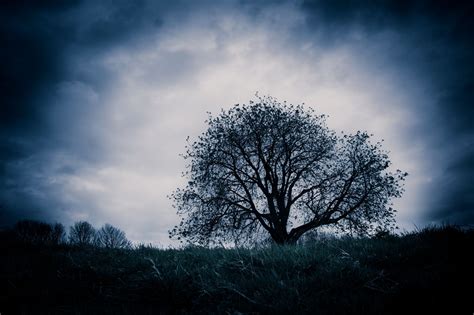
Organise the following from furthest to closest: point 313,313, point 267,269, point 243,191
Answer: point 243,191 < point 267,269 < point 313,313

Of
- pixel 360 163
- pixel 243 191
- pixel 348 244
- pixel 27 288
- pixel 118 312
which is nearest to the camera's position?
pixel 118 312

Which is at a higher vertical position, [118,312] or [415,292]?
[118,312]

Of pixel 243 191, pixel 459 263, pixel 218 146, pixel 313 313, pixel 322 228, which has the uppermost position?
pixel 218 146

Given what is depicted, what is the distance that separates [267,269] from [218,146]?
55.5 ft

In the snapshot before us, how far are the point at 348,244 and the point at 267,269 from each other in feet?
7.36

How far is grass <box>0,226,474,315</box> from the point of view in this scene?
2699 mm

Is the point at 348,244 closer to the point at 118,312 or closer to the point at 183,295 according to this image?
the point at 183,295

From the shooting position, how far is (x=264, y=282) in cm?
336

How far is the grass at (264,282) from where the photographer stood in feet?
8.86

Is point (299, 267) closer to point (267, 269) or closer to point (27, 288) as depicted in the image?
point (267, 269)

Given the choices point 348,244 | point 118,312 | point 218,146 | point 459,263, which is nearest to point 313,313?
point 118,312

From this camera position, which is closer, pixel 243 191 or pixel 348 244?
pixel 348 244

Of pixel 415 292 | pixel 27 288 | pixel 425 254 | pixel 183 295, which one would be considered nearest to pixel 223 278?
pixel 183 295

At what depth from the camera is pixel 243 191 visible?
2123cm
